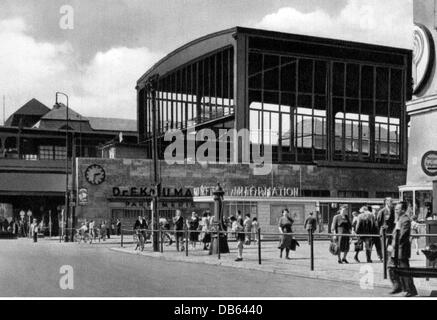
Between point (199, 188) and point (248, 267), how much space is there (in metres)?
34.0

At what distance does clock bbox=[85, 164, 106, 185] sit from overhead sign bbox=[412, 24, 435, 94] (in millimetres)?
29827

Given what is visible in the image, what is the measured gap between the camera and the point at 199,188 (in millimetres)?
53781

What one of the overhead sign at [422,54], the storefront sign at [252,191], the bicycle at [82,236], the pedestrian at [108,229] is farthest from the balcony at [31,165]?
Answer: the overhead sign at [422,54]

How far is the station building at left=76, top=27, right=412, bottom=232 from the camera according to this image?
53.4 metres

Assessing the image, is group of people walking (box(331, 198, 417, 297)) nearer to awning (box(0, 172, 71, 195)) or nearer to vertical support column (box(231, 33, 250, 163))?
vertical support column (box(231, 33, 250, 163))

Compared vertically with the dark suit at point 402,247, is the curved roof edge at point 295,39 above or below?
above

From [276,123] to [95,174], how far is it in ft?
48.5

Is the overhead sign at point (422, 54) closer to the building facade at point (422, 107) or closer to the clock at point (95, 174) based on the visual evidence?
the building facade at point (422, 107)

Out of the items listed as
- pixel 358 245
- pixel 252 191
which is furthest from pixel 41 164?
pixel 358 245

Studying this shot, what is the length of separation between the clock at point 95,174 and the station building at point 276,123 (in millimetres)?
76

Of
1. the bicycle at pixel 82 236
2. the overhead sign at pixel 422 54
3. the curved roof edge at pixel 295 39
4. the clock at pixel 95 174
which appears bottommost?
the bicycle at pixel 82 236

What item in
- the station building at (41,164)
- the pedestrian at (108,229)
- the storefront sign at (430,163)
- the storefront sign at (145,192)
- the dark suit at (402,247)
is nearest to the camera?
the dark suit at (402,247)

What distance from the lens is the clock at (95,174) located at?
52.9 metres

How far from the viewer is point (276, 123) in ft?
183
